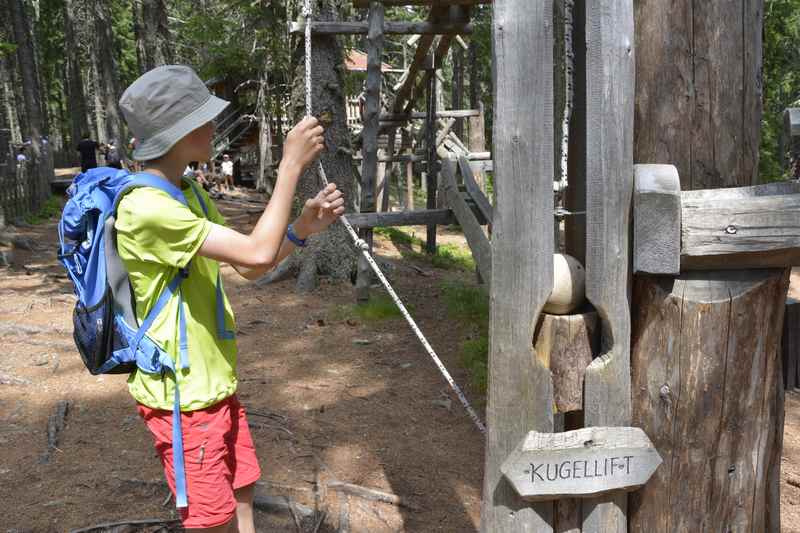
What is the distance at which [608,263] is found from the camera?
206cm

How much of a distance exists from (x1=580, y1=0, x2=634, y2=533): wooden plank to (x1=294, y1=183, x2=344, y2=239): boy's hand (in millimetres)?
867

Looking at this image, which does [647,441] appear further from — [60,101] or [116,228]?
[60,101]

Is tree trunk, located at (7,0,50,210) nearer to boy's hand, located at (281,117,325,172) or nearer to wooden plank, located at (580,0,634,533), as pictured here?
boy's hand, located at (281,117,325,172)

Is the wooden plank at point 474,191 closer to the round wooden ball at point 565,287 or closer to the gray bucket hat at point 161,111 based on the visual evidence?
the round wooden ball at point 565,287

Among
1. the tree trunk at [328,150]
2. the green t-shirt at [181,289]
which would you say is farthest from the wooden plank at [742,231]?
the tree trunk at [328,150]

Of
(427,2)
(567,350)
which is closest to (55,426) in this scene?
(567,350)

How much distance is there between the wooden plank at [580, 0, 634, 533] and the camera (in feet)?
6.48

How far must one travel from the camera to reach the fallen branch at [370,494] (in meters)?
3.69

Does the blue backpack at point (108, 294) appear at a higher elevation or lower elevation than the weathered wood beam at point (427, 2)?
lower

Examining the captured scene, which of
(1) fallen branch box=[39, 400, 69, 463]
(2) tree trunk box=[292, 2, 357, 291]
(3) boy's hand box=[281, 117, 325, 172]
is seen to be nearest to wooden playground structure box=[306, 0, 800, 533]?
(3) boy's hand box=[281, 117, 325, 172]

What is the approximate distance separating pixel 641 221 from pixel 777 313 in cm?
55

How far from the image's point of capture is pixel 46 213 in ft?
50.6

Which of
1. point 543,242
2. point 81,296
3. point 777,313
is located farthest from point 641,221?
point 81,296

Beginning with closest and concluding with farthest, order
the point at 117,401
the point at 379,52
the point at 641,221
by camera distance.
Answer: the point at 641,221 < the point at 117,401 < the point at 379,52
